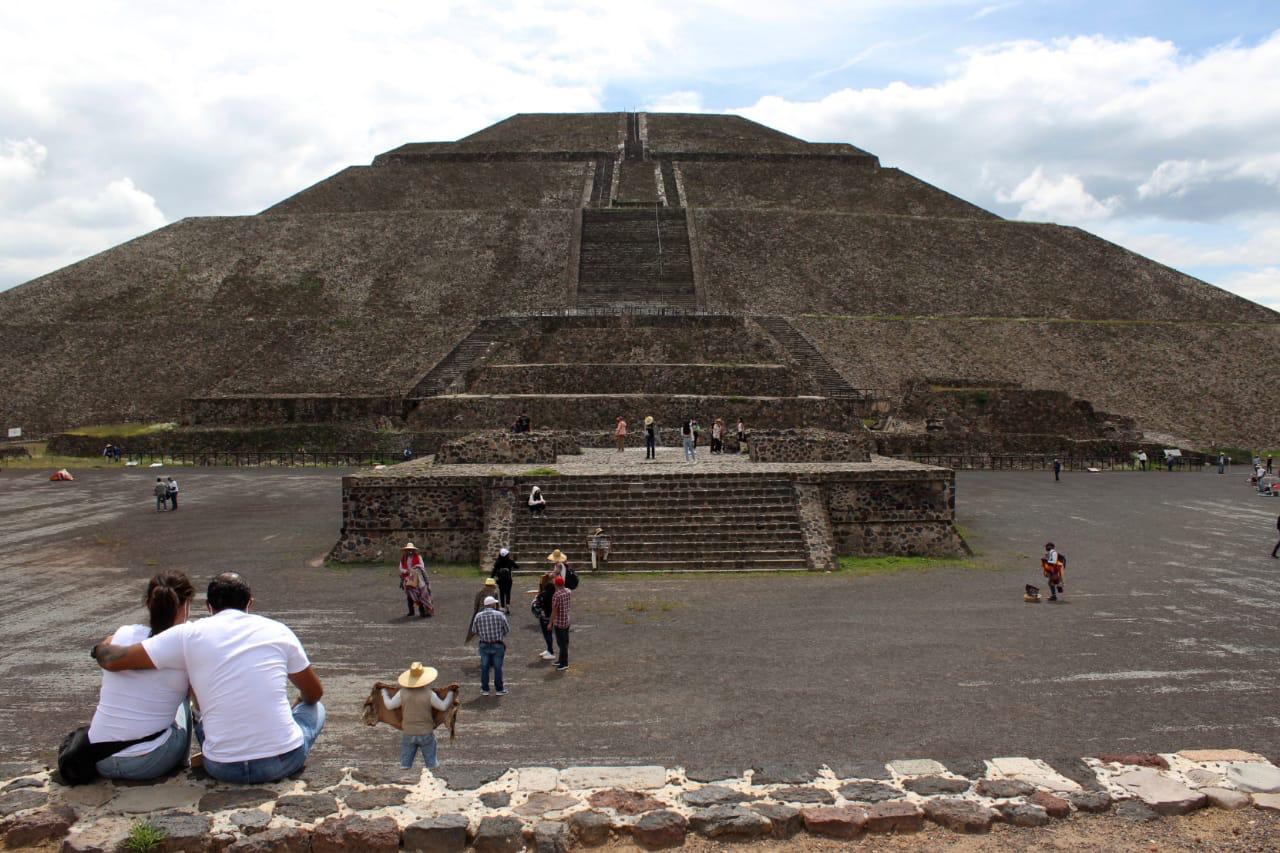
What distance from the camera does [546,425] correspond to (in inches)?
1131

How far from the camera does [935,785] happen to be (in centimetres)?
518

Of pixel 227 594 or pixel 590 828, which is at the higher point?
pixel 227 594

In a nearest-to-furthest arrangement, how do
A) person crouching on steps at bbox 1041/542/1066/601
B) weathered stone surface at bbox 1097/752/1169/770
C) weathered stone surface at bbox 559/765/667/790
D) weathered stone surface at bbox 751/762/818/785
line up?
weathered stone surface at bbox 559/765/667/790 → weathered stone surface at bbox 751/762/818/785 → weathered stone surface at bbox 1097/752/1169/770 → person crouching on steps at bbox 1041/542/1066/601

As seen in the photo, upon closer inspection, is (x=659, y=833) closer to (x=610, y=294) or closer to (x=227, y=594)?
(x=227, y=594)

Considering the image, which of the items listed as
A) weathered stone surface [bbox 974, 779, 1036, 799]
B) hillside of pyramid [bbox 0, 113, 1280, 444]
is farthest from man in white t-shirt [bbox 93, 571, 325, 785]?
hillside of pyramid [bbox 0, 113, 1280, 444]

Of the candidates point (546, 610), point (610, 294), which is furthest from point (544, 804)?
point (610, 294)

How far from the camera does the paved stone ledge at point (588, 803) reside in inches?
181

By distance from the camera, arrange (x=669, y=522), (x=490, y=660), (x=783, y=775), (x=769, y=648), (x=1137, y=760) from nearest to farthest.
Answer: (x=783, y=775) < (x=1137, y=760) < (x=490, y=660) < (x=769, y=648) < (x=669, y=522)

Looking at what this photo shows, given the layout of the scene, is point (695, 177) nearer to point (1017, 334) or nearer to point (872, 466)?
point (1017, 334)

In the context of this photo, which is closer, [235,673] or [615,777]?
[235,673]

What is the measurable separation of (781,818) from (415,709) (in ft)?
7.71

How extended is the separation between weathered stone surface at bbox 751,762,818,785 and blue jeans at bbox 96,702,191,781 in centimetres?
310

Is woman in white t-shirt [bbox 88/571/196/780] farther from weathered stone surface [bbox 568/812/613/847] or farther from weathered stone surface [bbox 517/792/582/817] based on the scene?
weathered stone surface [bbox 568/812/613/847]

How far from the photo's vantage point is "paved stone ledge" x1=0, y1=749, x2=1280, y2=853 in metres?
4.60
